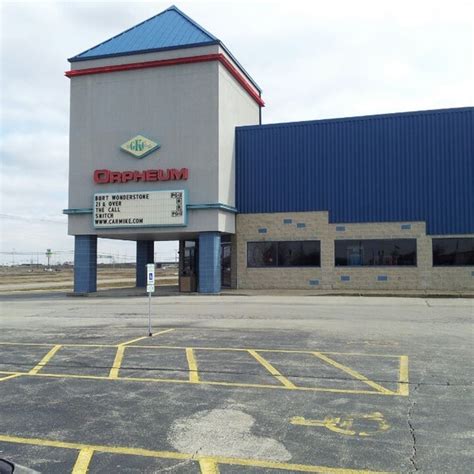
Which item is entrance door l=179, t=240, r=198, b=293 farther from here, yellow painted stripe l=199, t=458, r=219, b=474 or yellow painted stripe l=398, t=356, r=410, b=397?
yellow painted stripe l=199, t=458, r=219, b=474

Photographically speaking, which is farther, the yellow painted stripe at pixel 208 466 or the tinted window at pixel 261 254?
the tinted window at pixel 261 254

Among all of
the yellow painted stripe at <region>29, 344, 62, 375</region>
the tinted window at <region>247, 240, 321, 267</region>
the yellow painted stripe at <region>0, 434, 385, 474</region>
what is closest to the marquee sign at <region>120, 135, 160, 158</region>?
the tinted window at <region>247, 240, 321, 267</region>

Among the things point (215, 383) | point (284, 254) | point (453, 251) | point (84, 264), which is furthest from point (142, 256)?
point (215, 383)

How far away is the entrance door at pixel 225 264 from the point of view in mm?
31359

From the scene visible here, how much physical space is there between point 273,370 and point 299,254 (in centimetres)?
2043

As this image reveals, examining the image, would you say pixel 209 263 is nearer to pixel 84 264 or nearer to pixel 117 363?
pixel 84 264

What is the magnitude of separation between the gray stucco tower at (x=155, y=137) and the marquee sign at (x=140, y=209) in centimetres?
6

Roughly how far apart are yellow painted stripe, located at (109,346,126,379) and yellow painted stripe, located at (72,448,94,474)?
134 inches

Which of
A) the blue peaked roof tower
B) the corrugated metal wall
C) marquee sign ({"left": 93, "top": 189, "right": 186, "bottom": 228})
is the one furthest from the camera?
the blue peaked roof tower

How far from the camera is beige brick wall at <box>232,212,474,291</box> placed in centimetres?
2744

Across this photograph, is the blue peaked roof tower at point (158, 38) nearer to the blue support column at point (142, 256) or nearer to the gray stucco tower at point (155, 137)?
the gray stucco tower at point (155, 137)

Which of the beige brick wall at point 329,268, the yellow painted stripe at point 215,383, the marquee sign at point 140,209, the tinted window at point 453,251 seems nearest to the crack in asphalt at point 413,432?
the yellow painted stripe at point 215,383

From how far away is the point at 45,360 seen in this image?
10.5m

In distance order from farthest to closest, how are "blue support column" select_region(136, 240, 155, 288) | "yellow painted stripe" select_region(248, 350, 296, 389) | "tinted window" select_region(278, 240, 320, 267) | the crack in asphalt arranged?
1. "blue support column" select_region(136, 240, 155, 288)
2. "tinted window" select_region(278, 240, 320, 267)
3. "yellow painted stripe" select_region(248, 350, 296, 389)
4. the crack in asphalt
